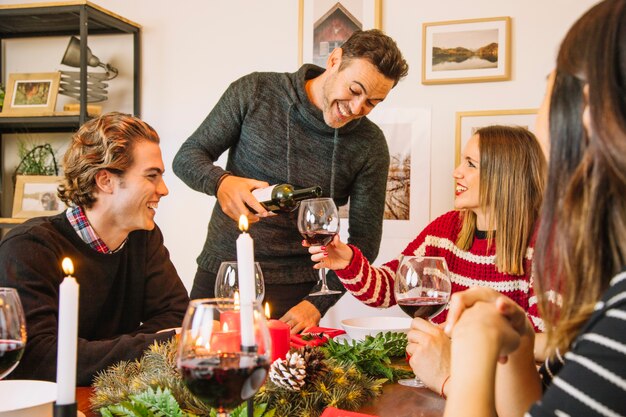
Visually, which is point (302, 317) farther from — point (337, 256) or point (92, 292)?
point (92, 292)

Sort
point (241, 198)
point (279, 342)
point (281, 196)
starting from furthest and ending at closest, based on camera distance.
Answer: point (281, 196)
point (241, 198)
point (279, 342)

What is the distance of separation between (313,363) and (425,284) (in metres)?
0.38

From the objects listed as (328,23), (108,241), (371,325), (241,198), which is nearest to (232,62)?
(328,23)

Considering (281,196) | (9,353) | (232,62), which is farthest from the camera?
(232,62)

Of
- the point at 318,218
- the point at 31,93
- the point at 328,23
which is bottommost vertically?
the point at 318,218

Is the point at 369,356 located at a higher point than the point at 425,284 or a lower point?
lower

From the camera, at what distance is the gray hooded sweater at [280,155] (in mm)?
2436

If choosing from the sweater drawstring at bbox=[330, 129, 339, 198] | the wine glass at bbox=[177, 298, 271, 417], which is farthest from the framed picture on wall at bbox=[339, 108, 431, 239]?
the wine glass at bbox=[177, 298, 271, 417]

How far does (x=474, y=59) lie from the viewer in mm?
3154

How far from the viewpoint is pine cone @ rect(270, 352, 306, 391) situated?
1.18 meters

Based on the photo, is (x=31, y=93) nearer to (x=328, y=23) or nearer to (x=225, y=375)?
(x=328, y=23)

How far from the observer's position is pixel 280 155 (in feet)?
8.09

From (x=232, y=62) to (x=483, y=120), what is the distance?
1.32m

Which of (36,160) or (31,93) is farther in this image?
(36,160)
